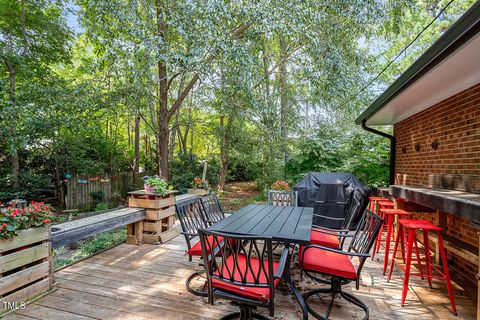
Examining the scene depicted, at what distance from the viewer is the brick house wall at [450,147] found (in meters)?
2.74

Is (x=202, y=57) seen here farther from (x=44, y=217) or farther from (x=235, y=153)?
(x=235, y=153)

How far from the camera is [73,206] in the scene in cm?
777

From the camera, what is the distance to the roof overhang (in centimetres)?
161

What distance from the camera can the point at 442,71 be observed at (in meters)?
2.37

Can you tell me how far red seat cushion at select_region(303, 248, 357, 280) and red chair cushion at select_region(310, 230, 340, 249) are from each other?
0.99 ft

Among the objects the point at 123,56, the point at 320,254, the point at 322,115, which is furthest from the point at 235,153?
the point at 320,254

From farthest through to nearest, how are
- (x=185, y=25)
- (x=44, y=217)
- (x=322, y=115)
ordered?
(x=322, y=115) < (x=185, y=25) < (x=44, y=217)

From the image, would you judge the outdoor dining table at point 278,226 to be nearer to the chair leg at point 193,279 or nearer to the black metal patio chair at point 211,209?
the black metal patio chair at point 211,209

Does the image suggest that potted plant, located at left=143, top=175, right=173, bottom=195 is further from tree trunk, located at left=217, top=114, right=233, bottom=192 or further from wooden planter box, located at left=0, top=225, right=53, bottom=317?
tree trunk, located at left=217, top=114, right=233, bottom=192

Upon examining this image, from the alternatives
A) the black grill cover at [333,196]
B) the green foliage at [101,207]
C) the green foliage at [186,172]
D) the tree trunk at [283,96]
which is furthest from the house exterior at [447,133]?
the green foliage at [101,207]

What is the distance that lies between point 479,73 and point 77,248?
6852mm

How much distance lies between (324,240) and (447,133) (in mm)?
2197

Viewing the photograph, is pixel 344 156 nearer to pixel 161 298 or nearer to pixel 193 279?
pixel 193 279

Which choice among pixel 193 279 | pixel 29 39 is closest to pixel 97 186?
pixel 29 39
